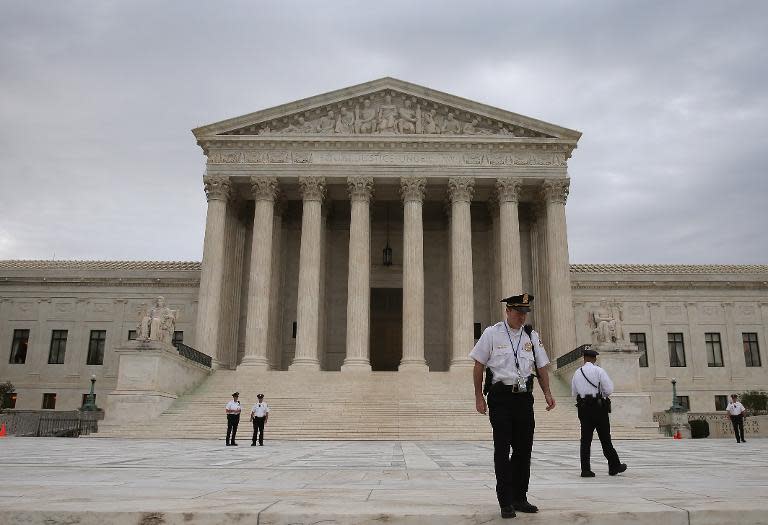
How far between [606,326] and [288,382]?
51.5 ft

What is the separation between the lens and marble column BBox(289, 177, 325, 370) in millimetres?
36500

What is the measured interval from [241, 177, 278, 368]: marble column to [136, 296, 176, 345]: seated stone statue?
6838 millimetres

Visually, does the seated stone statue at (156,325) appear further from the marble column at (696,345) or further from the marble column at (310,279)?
the marble column at (696,345)

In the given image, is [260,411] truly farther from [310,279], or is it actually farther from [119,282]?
[119,282]

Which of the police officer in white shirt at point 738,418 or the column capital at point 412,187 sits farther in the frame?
the column capital at point 412,187

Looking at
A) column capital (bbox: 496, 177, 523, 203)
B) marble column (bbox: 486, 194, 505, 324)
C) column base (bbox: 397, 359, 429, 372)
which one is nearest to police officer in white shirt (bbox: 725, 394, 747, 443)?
column base (bbox: 397, 359, 429, 372)

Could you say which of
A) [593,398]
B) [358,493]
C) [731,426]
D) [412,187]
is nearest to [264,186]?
[412,187]

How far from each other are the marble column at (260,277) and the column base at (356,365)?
459 cm

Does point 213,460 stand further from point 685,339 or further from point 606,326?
point 685,339

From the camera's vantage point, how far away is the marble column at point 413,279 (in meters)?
36.3

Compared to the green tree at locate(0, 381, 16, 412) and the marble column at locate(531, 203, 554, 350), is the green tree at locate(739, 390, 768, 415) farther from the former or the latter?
the green tree at locate(0, 381, 16, 412)

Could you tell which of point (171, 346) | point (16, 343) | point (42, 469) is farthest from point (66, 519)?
point (16, 343)

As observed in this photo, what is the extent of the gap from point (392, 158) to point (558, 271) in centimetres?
1196

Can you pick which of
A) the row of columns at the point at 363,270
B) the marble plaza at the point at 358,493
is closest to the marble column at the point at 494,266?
the row of columns at the point at 363,270
